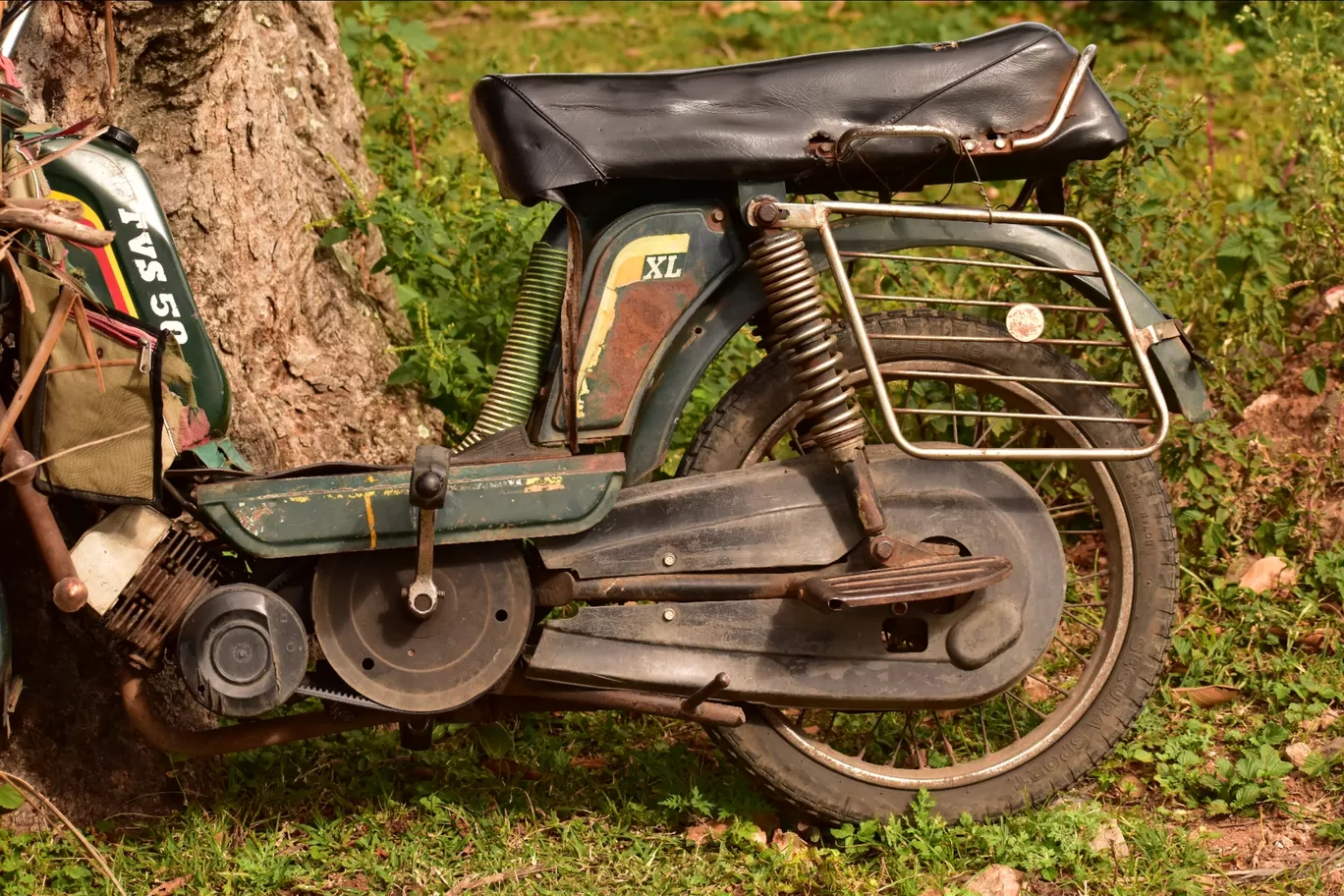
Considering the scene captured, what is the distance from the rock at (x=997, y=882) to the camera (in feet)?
9.84

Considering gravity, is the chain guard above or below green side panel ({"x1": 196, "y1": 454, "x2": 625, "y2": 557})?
below

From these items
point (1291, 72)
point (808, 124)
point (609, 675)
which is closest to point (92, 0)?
point (808, 124)

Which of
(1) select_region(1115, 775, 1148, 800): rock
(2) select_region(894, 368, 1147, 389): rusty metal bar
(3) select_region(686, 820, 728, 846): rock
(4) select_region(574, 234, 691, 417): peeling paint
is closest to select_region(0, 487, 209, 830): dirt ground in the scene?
(3) select_region(686, 820, 728, 846): rock

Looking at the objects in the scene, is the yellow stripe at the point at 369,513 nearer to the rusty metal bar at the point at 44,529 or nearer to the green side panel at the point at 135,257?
the green side panel at the point at 135,257

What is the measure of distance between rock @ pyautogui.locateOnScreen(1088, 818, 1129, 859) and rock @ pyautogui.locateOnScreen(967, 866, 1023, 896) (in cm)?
18

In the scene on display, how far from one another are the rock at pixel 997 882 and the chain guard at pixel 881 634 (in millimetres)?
362

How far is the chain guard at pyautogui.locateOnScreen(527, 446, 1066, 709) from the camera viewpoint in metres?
2.95

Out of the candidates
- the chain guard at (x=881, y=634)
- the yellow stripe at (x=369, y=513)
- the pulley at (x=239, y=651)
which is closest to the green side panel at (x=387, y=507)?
the yellow stripe at (x=369, y=513)

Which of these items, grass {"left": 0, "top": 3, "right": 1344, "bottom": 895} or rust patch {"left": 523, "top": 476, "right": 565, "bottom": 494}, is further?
grass {"left": 0, "top": 3, "right": 1344, "bottom": 895}

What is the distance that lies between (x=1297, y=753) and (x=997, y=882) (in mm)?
851

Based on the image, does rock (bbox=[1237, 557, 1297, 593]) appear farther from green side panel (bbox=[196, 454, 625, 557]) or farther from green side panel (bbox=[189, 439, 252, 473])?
green side panel (bbox=[189, 439, 252, 473])

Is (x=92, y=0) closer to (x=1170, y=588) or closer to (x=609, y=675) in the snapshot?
(x=609, y=675)

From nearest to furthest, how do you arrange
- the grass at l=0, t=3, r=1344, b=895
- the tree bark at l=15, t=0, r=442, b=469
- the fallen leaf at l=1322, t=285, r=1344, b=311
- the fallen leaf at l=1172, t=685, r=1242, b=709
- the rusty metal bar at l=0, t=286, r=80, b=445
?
the rusty metal bar at l=0, t=286, r=80, b=445 < the grass at l=0, t=3, r=1344, b=895 < the tree bark at l=15, t=0, r=442, b=469 < the fallen leaf at l=1172, t=685, r=1242, b=709 < the fallen leaf at l=1322, t=285, r=1344, b=311

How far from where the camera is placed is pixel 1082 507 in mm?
3637
